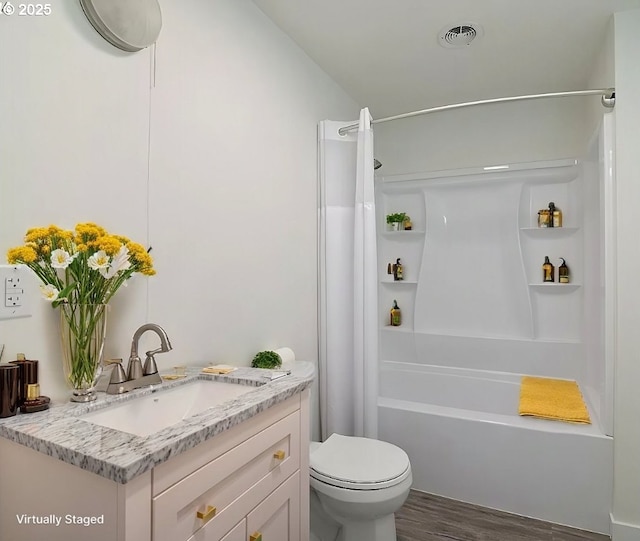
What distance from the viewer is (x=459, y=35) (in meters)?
2.41

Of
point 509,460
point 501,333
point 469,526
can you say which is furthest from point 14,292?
point 501,333

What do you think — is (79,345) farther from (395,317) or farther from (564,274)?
(564,274)

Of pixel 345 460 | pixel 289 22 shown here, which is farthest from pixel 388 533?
pixel 289 22

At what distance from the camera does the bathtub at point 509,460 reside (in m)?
2.21

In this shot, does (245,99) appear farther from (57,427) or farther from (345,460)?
(345,460)

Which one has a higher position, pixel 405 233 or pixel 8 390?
pixel 405 233

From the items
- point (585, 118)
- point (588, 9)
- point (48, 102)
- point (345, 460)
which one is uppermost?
point (588, 9)

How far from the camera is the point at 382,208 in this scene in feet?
12.8

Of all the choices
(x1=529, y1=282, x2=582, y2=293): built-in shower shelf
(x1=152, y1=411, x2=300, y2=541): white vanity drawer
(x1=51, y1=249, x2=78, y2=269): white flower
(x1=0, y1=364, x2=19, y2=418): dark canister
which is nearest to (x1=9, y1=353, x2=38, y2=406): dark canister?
(x1=0, y1=364, x2=19, y2=418): dark canister

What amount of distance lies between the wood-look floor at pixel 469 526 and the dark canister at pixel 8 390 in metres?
1.89

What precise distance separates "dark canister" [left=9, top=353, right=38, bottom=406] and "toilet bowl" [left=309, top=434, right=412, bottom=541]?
3.98 feet

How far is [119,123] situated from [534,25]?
2.20 m

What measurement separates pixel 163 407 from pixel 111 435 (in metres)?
0.44

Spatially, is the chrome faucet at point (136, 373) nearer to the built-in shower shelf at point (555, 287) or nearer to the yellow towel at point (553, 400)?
the yellow towel at point (553, 400)
